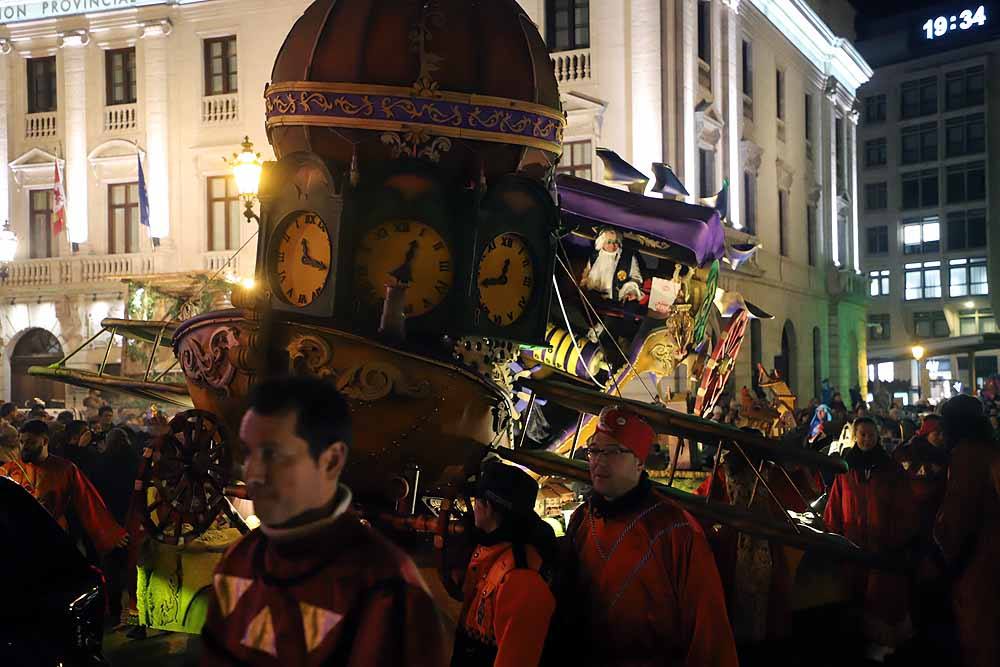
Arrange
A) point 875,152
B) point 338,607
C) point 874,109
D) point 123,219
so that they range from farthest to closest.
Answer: point 875,152 → point 874,109 → point 123,219 → point 338,607

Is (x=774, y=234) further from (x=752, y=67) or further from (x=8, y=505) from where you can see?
(x=8, y=505)

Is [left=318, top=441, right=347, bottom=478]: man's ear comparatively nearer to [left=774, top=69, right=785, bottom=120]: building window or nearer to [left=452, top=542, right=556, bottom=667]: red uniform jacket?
[left=452, top=542, right=556, bottom=667]: red uniform jacket

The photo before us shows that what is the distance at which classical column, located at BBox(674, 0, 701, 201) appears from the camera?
91.3 feet

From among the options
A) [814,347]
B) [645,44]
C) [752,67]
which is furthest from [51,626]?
[814,347]

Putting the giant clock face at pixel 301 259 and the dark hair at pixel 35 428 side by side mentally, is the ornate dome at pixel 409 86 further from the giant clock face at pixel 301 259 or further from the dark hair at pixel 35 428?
the dark hair at pixel 35 428

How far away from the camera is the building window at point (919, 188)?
2630 inches

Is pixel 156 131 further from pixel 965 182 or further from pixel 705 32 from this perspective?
pixel 965 182

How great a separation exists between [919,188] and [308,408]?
6964 centimetres

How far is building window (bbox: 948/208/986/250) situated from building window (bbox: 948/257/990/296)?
34.3 inches

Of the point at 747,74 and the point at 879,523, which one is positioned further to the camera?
the point at 747,74

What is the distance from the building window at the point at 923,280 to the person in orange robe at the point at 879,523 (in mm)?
60332

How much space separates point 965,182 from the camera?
65.3 m

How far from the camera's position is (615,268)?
45.6 feet

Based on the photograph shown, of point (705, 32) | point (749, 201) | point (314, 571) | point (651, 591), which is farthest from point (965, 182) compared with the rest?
point (314, 571)
